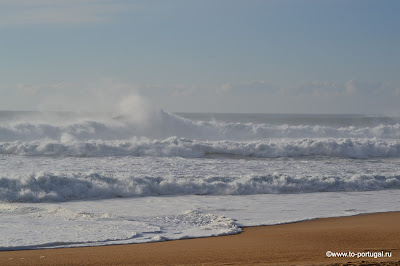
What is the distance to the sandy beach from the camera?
225 inches

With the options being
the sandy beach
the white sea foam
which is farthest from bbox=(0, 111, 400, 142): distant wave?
the sandy beach

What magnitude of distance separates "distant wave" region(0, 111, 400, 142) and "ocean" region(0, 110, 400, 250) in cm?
657

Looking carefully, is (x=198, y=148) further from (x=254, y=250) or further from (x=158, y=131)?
(x=254, y=250)

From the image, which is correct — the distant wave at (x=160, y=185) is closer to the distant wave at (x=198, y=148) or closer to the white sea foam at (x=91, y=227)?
the white sea foam at (x=91, y=227)

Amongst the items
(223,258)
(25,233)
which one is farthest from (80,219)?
(223,258)

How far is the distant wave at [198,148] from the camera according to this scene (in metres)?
18.7

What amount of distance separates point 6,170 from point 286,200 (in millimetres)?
7874

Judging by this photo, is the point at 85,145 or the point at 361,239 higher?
the point at 85,145

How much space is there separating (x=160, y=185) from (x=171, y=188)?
272mm

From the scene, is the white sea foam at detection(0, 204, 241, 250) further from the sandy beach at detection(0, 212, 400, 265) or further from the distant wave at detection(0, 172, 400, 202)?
the distant wave at detection(0, 172, 400, 202)

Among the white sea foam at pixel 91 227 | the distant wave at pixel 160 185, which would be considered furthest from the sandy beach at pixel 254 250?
the distant wave at pixel 160 185

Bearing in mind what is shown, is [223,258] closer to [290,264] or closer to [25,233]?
[290,264]

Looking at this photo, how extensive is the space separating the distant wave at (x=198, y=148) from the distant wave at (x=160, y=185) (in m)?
6.87

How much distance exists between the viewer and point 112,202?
1035cm
